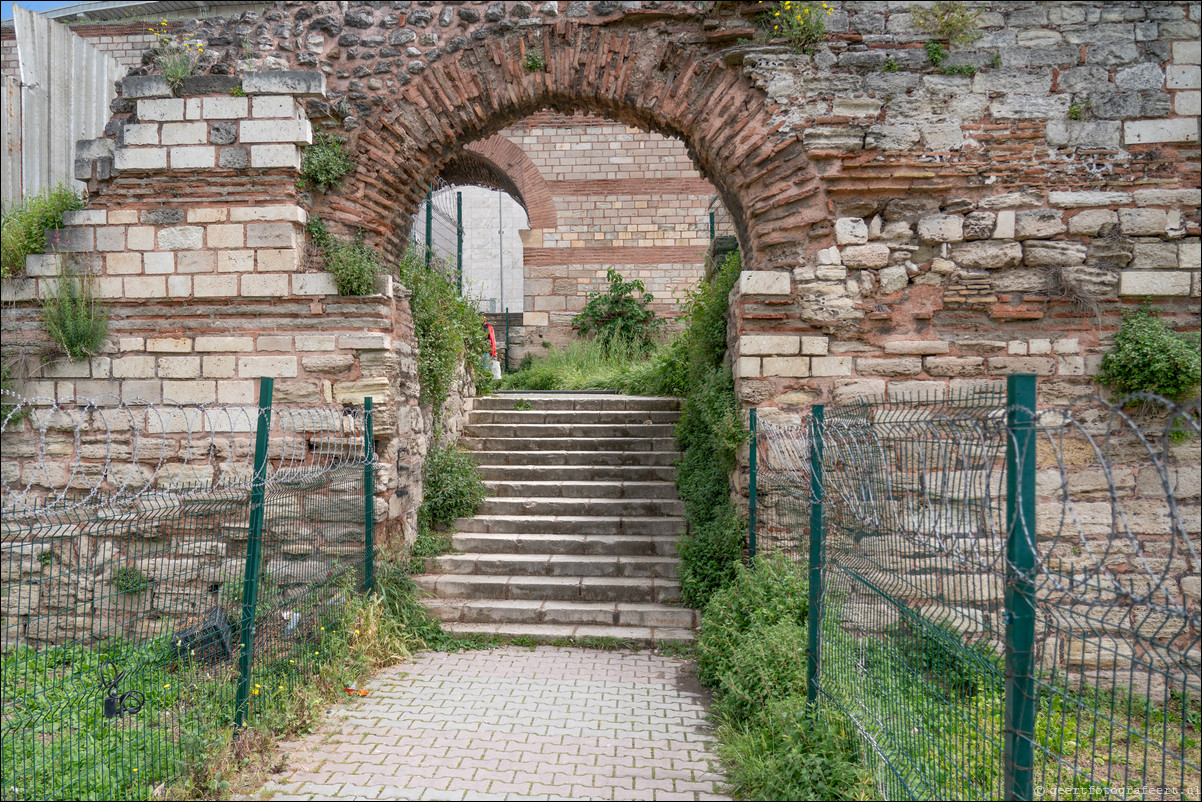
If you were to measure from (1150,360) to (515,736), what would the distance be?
480 centimetres

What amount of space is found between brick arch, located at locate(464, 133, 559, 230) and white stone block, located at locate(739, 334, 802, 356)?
8847 mm

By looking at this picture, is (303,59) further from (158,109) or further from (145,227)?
(145,227)

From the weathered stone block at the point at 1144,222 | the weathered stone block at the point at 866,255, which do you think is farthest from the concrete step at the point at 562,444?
the weathered stone block at the point at 1144,222

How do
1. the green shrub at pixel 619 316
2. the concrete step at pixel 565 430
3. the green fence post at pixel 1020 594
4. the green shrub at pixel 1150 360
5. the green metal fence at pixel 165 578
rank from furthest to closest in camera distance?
the green shrub at pixel 619 316
the concrete step at pixel 565 430
the green shrub at pixel 1150 360
the green metal fence at pixel 165 578
the green fence post at pixel 1020 594

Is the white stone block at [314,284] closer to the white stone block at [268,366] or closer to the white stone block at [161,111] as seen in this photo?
the white stone block at [268,366]

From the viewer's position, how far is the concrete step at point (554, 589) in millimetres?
5801

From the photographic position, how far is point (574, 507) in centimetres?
686

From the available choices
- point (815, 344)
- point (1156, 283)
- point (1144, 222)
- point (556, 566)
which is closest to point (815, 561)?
point (815, 344)

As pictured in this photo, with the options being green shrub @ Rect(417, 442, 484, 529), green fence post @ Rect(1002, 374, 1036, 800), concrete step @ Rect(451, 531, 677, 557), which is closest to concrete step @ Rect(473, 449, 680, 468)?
green shrub @ Rect(417, 442, 484, 529)

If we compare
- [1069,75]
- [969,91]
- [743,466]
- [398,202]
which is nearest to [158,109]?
[398,202]

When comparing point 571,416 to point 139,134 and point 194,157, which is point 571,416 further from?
point 139,134

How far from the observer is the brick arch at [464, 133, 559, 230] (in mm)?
13391

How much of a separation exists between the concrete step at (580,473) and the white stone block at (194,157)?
367 cm

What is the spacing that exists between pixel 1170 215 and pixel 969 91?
1636 mm
